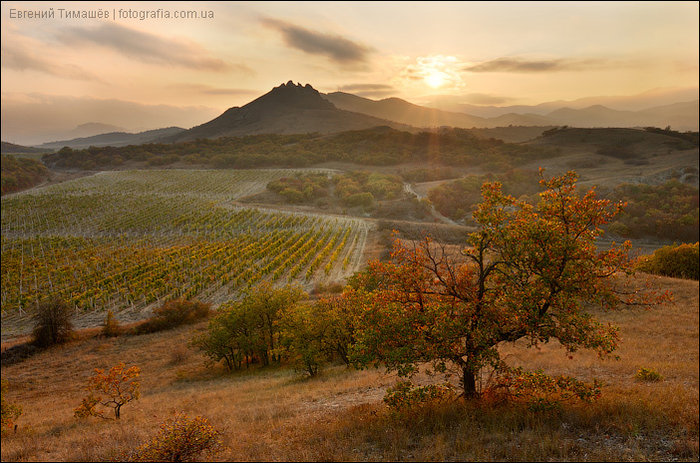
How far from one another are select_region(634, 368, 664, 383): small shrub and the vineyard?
31641 millimetres

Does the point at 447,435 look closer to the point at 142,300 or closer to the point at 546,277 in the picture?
the point at 546,277

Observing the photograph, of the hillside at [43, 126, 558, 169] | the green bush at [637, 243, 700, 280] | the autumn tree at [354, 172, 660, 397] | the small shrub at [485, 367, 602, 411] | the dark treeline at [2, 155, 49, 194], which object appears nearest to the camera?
the autumn tree at [354, 172, 660, 397]

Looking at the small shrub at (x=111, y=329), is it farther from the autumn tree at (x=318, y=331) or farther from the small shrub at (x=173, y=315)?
the autumn tree at (x=318, y=331)

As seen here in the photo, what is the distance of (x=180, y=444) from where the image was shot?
10.0 meters

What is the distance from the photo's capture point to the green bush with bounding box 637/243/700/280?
36.2 metres

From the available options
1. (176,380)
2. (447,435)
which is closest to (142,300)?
(176,380)

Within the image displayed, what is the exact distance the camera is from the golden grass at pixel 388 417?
31.0 feet

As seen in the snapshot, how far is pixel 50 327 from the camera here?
31.5 metres

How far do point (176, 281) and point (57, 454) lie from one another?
105 feet

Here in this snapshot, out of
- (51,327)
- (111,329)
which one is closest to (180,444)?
(111,329)

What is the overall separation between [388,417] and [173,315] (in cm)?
3033

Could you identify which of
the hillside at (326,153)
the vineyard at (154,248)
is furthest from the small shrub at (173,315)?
the hillside at (326,153)

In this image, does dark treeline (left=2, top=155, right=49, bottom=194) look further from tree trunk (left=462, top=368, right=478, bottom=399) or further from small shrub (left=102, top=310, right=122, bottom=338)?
tree trunk (left=462, top=368, right=478, bottom=399)

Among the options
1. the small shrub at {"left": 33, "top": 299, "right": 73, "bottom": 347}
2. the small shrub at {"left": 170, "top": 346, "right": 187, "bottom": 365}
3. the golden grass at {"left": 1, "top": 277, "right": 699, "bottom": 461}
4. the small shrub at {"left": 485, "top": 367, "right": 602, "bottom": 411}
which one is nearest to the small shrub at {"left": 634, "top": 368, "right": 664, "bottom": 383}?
the golden grass at {"left": 1, "top": 277, "right": 699, "bottom": 461}
